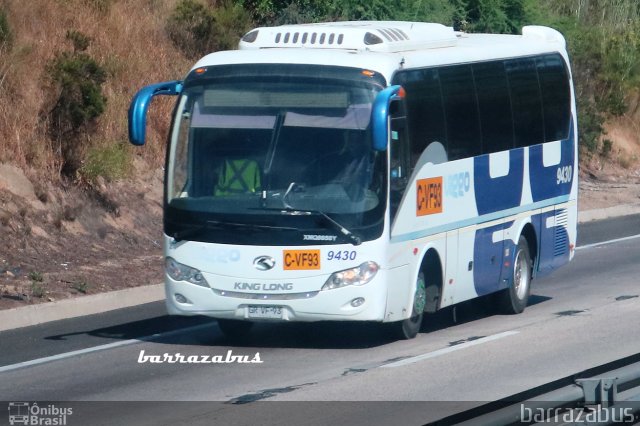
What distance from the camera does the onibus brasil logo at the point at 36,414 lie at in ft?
29.5

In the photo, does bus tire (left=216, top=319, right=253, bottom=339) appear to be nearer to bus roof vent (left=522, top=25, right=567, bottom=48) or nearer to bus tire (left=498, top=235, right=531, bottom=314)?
bus tire (left=498, top=235, right=531, bottom=314)

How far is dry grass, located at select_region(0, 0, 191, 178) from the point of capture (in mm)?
19750

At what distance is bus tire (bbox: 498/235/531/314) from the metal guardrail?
7120 millimetres

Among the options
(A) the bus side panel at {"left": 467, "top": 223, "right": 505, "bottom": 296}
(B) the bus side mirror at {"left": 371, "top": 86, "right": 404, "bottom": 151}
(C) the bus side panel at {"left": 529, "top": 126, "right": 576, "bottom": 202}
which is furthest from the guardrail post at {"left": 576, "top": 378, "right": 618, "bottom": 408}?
(C) the bus side panel at {"left": 529, "top": 126, "right": 576, "bottom": 202}

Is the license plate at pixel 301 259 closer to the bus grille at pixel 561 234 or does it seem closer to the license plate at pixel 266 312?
the license plate at pixel 266 312

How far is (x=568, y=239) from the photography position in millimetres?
16062

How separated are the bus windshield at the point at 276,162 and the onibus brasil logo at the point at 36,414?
9.00ft

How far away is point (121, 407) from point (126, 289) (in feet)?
20.5

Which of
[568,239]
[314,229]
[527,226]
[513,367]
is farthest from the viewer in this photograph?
[568,239]

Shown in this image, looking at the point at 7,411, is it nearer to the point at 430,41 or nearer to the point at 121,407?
the point at 121,407

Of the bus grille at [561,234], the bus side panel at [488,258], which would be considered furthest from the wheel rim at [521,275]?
the bus grille at [561,234]

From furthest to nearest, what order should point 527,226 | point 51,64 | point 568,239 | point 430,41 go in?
point 51,64 < point 568,239 < point 527,226 < point 430,41

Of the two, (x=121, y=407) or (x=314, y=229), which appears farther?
(x=314, y=229)

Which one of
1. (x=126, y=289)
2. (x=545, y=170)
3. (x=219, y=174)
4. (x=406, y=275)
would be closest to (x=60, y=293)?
(x=126, y=289)
